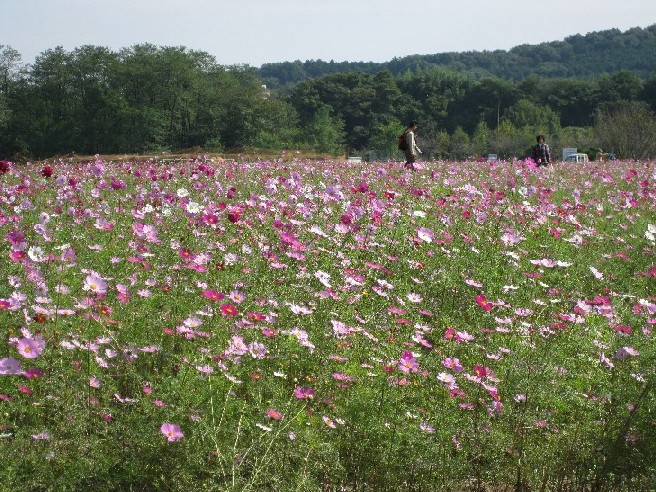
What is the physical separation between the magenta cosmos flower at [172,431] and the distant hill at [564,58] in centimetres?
16531

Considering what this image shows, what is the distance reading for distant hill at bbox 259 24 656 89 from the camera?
16579 centimetres

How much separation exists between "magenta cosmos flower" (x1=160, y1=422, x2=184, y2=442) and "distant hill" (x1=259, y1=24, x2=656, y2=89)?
6508 inches

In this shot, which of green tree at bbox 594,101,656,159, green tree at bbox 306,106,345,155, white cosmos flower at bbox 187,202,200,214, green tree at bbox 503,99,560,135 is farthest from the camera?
green tree at bbox 503,99,560,135

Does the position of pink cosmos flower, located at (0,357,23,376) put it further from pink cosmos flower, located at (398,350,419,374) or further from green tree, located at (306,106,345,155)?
green tree, located at (306,106,345,155)

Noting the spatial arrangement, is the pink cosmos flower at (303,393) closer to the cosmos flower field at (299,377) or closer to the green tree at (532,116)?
the cosmos flower field at (299,377)

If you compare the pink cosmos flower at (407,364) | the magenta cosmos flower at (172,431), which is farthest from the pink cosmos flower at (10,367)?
the pink cosmos flower at (407,364)

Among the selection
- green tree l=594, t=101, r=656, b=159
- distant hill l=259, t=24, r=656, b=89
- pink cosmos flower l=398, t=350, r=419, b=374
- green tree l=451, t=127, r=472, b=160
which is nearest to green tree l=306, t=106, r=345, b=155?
green tree l=451, t=127, r=472, b=160

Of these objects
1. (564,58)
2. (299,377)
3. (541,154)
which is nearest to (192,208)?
(299,377)

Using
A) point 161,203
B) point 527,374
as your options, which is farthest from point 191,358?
point 161,203

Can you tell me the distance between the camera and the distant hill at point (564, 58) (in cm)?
16579

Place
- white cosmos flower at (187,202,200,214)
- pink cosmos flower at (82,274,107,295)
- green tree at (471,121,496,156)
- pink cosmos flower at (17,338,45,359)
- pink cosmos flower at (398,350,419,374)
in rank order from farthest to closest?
green tree at (471,121,496,156) < white cosmos flower at (187,202,200,214) < pink cosmos flower at (82,274,107,295) < pink cosmos flower at (398,350,419,374) < pink cosmos flower at (17,338,45,359)

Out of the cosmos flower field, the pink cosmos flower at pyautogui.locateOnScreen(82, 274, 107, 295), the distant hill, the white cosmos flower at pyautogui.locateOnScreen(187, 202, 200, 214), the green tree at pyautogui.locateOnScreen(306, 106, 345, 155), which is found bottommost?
the green tree at pyautogui.locateOnScreen(306, 106, 345, 155)

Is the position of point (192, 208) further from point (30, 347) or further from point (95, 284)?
point (30, 347)

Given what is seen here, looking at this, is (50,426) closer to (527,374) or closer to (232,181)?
(527,374)
